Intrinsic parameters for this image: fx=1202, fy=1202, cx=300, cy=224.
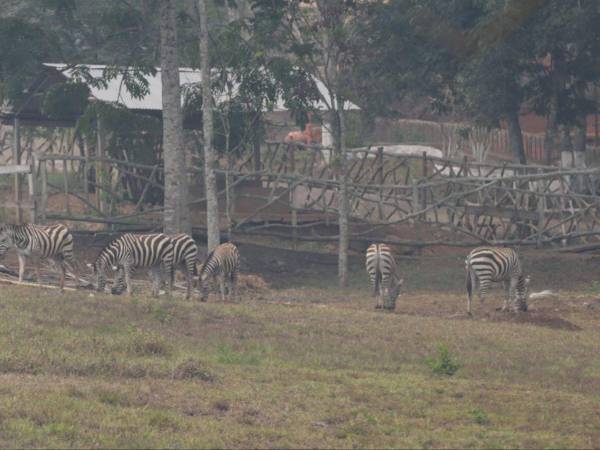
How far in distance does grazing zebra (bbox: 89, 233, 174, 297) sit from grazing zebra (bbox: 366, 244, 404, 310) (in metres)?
3.96

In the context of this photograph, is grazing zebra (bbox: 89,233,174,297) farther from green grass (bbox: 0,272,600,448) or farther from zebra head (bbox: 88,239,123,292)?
green grass (bbox: 0,272,600,448)

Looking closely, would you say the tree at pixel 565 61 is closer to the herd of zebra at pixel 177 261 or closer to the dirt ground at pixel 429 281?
the dirt ground at pixel 429 281

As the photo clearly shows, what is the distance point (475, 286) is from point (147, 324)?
782 cm

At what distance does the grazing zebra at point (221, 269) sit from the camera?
2236 centimetres

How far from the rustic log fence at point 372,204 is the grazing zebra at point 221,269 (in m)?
6.36

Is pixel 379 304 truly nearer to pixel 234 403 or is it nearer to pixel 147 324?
pixel 147 324

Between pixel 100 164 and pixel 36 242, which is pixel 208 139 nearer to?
pixel 100 164

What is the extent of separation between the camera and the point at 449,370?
49.8 feet

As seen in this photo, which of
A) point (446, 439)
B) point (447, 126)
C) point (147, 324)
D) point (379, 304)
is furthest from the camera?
point (447, 126)

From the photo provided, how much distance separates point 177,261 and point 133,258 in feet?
3.66

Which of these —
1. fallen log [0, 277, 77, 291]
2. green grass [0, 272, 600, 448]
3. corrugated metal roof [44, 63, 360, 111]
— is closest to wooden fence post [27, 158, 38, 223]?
corrugated metal roof [44, 63, 360, 111]

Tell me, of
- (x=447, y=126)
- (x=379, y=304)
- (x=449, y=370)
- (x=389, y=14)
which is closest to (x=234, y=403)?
(x=449, y=370)

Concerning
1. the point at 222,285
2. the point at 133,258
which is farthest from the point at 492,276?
the point at 133,258

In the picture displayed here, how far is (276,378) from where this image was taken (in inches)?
557
